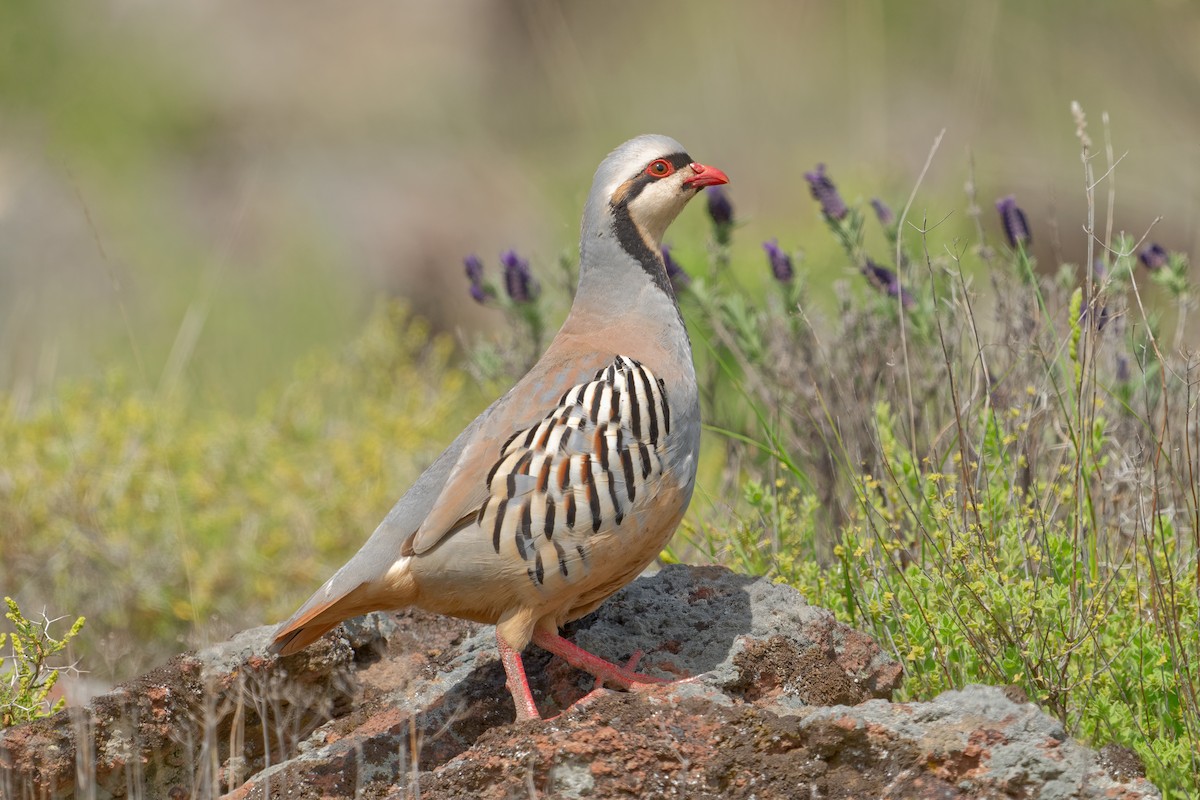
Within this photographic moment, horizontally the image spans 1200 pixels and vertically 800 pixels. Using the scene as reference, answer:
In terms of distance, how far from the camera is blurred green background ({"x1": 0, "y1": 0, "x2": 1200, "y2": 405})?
457 inches

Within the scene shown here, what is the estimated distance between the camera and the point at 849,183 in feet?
33.6

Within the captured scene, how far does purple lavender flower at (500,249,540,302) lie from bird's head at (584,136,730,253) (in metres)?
1.26

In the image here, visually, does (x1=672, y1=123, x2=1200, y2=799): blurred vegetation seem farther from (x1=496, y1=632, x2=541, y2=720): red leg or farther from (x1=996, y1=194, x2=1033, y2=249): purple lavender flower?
(x1=496, y1=632, x2=541, y2=720): red leg

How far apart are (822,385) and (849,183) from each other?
A: 4.66 meters

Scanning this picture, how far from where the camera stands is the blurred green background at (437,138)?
1128cm

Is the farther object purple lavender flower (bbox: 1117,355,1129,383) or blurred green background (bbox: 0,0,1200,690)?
blurred green background (bbox: 0,0,1200,690)

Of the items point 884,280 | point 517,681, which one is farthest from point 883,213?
point 517,681

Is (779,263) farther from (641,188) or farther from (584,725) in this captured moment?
(584,725)

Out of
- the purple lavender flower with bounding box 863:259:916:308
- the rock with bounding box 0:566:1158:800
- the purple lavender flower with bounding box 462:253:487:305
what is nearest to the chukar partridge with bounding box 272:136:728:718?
the rock with bounding box 0:566:1158:800

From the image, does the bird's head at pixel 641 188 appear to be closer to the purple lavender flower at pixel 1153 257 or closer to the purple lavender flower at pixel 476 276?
the purple lavender flower at pixel 476 276

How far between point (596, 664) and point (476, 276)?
2.66 m

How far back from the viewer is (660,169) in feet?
15.7

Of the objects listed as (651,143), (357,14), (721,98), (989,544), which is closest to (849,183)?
(721,98)

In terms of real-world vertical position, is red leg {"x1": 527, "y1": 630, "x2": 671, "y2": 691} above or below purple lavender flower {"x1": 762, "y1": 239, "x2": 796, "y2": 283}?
below
